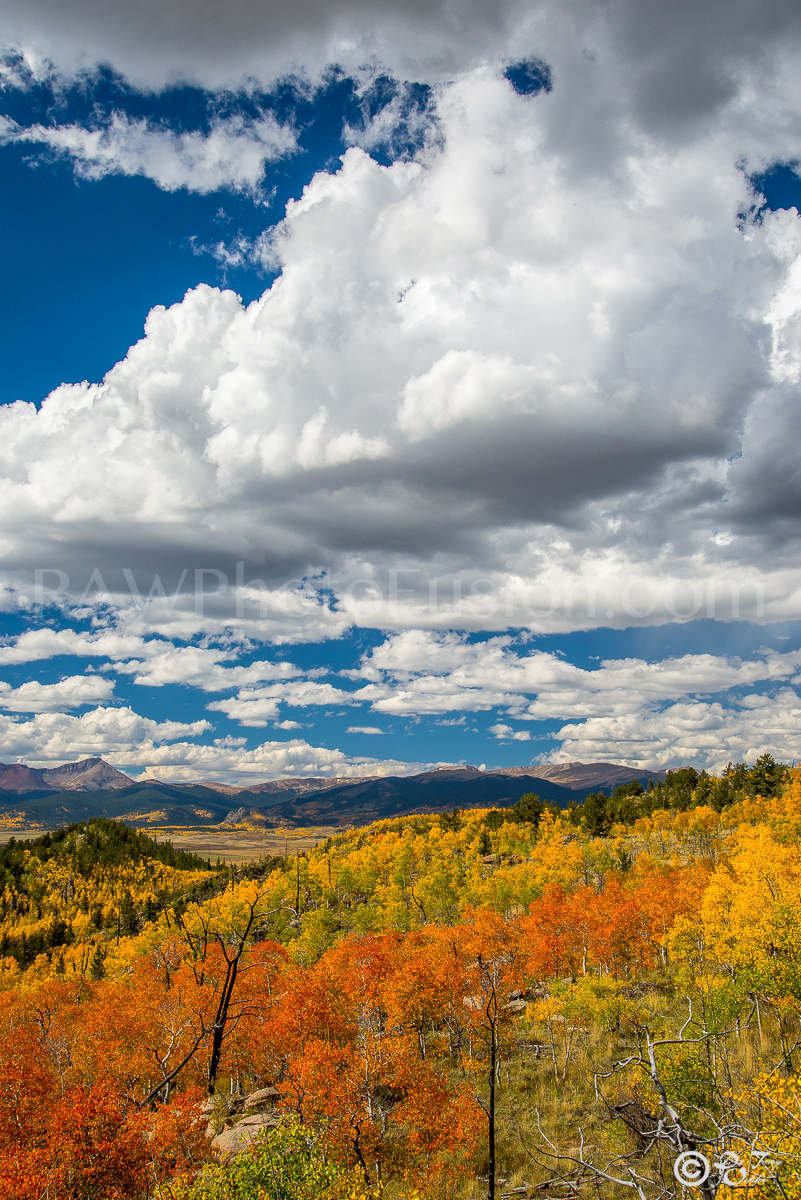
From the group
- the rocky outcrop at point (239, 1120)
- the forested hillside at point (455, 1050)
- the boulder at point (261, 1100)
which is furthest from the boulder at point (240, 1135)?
the boulder at point (261, 1100)

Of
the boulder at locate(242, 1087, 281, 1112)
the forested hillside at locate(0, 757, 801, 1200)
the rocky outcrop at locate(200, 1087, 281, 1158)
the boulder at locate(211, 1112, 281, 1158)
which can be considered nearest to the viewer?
the forested hillside at locate(0, 757, 801, 1200)

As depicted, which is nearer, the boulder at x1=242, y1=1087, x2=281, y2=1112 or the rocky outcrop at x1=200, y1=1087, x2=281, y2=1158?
the rocky outcrop at x1=200, y1=1087, x2=281, y2=1158

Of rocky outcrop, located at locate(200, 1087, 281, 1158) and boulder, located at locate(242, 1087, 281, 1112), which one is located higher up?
rocky outcrop, located at locate(200, 1087, 281, 1158)

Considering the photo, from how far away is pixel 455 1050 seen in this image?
65.0 metres

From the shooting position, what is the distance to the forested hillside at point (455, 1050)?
90.0ft

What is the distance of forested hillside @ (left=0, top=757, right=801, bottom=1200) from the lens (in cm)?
2744

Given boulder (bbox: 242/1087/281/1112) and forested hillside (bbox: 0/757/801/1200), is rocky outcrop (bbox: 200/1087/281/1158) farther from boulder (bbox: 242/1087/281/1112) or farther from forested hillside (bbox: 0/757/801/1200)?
forested hillside (bbox: 0/757/801/1200)

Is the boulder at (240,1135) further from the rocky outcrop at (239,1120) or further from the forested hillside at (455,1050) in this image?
the forested hillside at (455,1050)

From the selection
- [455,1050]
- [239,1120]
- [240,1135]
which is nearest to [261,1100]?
[239,1120]

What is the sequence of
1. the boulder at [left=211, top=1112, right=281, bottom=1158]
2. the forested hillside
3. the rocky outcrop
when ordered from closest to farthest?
the forested hillside → the boulder at [left=211, top=1112, right=281, bottom=1158] → the rocky outcrop

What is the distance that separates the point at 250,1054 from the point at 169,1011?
9.39 m

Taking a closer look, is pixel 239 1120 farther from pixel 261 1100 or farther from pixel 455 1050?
pixel 455 1050

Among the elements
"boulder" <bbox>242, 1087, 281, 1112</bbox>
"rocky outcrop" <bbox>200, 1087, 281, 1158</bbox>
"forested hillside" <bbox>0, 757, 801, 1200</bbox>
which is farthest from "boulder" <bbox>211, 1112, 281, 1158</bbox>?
"boulder" <bbox>242, 1087, 281, 1112</bbox>

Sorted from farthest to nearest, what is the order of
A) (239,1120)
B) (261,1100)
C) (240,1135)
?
1. (261,1100)
2. (239,1120)
3. (240,1135)
